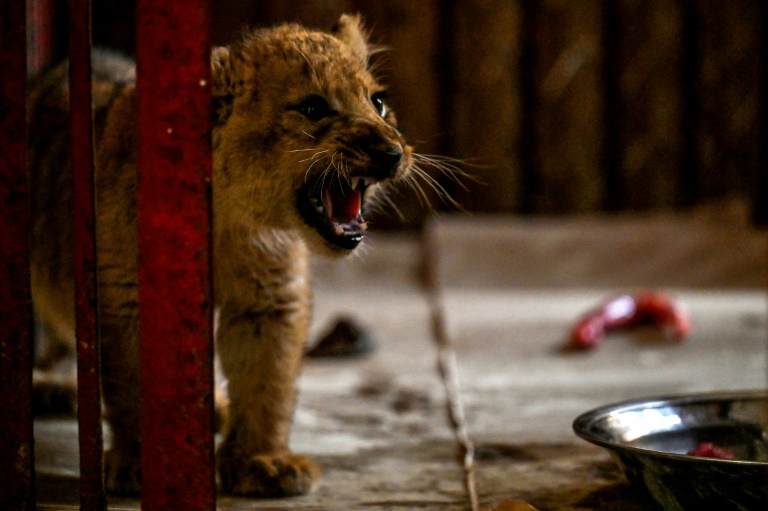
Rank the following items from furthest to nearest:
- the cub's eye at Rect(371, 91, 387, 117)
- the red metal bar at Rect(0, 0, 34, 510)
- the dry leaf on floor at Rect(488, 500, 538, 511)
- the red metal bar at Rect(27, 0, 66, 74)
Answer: the red metal bar at Rect(27, 0, 66, 74), the cub's eye at Rect(371, 91, 387, 117), the dry leaf on floor at Rect(488, 500, 538, 511), the red metal bar at Rect(0, 0, 34, 510)

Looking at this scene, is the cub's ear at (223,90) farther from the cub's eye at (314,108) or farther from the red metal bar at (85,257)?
the red metal bar at (85,257)

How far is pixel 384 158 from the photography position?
8.16 ft

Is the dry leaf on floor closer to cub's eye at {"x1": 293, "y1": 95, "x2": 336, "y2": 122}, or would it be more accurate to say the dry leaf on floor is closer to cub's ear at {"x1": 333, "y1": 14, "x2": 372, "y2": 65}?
cub's eye at {"x1": 293, "y1": 95, "x2": 336, "y2": 122}

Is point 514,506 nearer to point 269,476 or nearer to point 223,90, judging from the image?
point 269,476

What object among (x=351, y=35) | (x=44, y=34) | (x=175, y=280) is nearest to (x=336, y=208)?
(x=351, y=35)

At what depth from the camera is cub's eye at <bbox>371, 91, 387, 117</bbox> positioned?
2789 millimetres

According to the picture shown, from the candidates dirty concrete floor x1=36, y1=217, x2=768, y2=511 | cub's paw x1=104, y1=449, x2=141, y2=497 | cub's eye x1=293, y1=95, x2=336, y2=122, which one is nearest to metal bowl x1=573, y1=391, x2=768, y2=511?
dirty concrete floor x1=36, y1=217, x2=768, y2=511

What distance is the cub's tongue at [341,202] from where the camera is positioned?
269 centimetres

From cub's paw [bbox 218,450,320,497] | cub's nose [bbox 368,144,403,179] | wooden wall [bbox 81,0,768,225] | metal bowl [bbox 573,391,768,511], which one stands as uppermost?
wooden wall [bbox 81,0,768,225]

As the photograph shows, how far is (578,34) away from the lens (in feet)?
23.1

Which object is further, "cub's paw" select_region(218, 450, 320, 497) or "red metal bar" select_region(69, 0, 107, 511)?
"cub's paw" select_region(218, 450, 320, 497)

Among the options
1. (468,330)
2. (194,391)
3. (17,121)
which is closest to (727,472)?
(194,391)

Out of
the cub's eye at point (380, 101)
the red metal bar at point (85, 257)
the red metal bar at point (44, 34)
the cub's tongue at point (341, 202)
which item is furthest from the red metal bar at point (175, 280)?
the red metal bar at point (44, 34)

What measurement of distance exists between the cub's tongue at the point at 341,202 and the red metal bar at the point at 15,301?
0.88m
